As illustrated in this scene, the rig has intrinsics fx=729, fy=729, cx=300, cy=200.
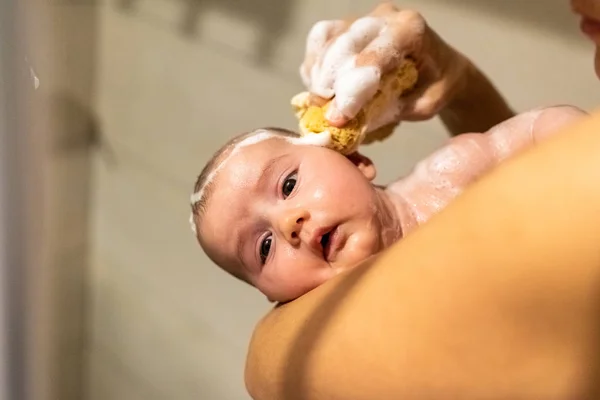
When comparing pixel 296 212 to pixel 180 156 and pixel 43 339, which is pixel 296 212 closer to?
pixel 43 339

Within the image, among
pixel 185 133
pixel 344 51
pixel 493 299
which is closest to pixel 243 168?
pixel 344 51

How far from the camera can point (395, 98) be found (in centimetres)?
61

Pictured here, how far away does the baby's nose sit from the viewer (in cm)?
58

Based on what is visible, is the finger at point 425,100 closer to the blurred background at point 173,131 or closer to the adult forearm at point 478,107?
the adult forearm at point 478,107

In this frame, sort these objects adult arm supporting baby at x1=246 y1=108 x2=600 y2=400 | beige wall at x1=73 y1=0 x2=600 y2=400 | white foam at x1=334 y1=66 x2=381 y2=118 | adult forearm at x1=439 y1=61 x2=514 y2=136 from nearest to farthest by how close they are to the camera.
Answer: adult arm supporting baby at x1=246 y1=108 x2=600 y2=400 < white foam at x1=334 y1=66 x2=381 y2=118 < adult forearm at x1=439 y1=61 x2=514 y2=136 < beige wall at x1=73 y1=0 x2=600 y2=400

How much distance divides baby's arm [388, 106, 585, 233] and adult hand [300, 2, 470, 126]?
0.16 feet

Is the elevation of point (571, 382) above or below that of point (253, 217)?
above

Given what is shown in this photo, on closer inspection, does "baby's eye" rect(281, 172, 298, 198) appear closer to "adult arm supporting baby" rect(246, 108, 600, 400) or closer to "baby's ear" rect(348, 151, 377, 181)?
"baby's ear" rect(348, 151, 377, 181)

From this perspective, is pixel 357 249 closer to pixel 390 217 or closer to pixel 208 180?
pixel 390 217

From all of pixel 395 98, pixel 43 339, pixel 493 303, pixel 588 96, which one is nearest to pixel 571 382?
pixel 493 303

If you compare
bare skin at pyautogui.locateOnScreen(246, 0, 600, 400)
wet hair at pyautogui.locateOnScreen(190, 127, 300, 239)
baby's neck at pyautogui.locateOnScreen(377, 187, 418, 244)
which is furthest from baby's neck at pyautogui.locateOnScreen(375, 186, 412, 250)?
bare skin at pyautogui.locateOnScreen(246, 0, 600, 400)

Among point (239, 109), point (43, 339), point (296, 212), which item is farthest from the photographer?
point (239, 109)

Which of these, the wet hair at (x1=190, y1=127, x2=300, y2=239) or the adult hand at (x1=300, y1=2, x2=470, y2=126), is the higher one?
the adult hand at (x1=300, y1=2, x2=470, y2=126)

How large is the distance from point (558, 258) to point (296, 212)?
34 centimetres
